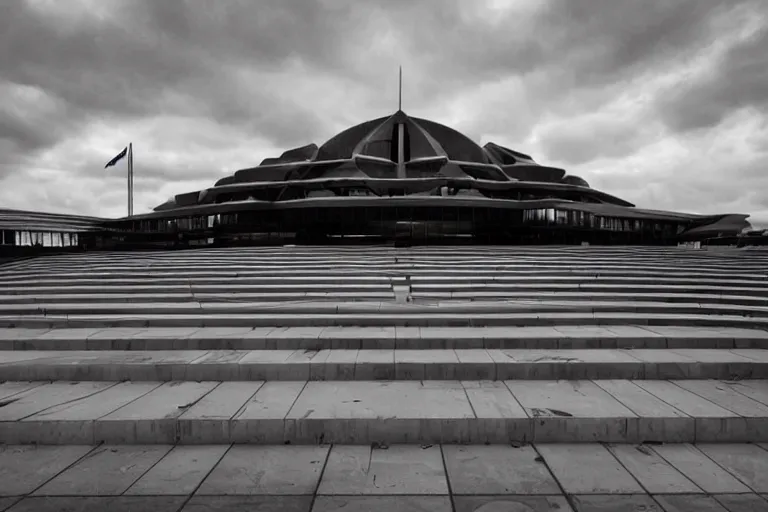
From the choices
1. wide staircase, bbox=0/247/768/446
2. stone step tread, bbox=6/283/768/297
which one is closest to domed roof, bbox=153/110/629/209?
stone step tread, bbox=6/283/768/297

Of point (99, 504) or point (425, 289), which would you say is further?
point (425, 289)

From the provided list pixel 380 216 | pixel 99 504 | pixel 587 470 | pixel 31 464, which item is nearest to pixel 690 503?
pixel 587 470

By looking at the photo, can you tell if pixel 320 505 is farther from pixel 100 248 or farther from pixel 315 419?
pixel 100 248

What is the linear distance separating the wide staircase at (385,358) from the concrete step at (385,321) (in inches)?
1.2

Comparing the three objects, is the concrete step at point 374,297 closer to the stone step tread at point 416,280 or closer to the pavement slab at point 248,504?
the stone step tread at point 416,280

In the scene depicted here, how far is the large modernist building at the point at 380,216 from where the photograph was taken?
21.4 m

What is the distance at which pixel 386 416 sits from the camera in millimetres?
3920

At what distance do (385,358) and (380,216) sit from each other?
54.0 ft

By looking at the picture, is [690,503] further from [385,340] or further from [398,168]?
[398,168]

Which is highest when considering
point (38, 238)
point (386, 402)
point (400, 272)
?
point (38, 238)

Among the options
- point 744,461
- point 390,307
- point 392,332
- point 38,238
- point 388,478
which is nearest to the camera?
point 388,478

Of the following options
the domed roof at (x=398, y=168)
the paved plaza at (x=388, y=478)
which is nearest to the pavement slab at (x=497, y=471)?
the paved plaza at (x=388, y=478)

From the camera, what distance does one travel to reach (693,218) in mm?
25750

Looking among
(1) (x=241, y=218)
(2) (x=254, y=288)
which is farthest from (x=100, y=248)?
(2) (x=254, y=288)
